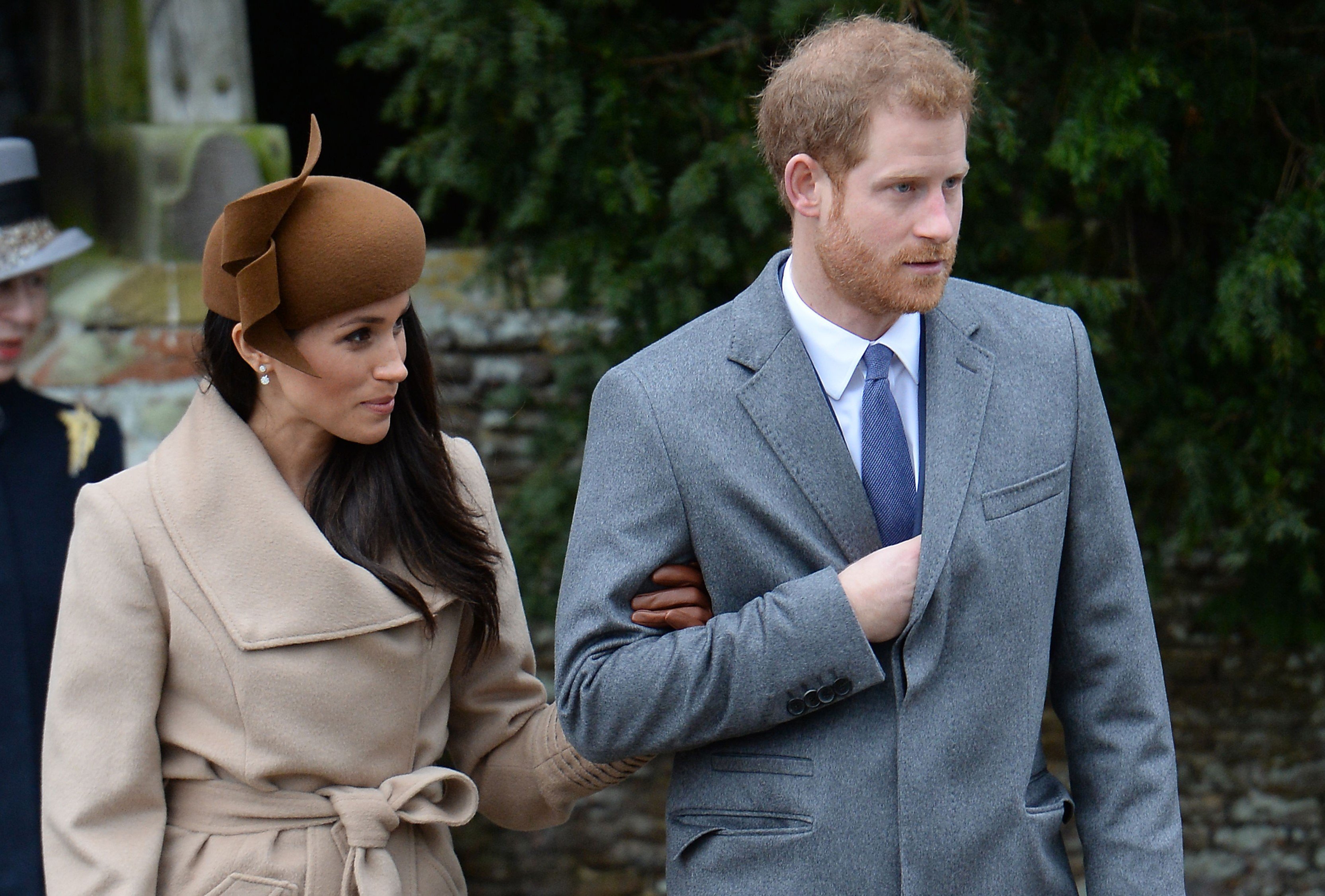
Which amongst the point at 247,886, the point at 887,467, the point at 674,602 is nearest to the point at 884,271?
the point at 887,467

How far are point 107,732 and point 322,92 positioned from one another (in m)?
4.81

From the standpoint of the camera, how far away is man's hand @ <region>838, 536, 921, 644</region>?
1622 mm

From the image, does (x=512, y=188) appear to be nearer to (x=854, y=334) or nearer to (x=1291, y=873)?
(x=854, y=334)

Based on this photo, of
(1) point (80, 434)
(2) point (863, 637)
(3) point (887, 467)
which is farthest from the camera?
(1) point (80, 434)

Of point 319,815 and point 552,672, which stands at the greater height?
point 319,815

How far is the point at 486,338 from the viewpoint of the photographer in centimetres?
518

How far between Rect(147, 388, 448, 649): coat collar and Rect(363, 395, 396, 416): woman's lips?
0.54 feet

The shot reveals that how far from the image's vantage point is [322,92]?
19.7 ft

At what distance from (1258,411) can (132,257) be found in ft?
12.3

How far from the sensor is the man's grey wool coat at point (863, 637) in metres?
1.63

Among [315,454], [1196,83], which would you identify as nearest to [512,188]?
[1196,83]

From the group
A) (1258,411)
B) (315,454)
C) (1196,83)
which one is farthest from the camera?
(1258,411)

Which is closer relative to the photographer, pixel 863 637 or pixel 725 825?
pixel 863 637

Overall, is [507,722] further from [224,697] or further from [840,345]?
[840,345]
